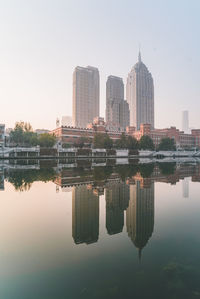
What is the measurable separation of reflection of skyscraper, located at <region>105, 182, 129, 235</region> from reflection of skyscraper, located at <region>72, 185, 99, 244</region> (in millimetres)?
437

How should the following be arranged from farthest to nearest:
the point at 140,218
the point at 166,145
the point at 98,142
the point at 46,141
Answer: the point at 166,145
the point at 98,142
the point at 46,141
the point at 140,218

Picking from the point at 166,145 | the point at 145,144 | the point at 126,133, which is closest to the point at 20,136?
the point at 145,144

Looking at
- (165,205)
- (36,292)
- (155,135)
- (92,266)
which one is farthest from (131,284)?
(155,135)

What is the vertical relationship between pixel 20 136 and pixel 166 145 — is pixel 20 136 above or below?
above

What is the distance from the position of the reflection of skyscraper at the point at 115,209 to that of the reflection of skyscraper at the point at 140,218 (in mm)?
248

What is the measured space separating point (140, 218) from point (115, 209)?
4.36 feet

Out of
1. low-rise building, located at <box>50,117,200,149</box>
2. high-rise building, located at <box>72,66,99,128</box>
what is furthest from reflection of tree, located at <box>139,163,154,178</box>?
high-rise building, located at <box>72,66,99,128</box>

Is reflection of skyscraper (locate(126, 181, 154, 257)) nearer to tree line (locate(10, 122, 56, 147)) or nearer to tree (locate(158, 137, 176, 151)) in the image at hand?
tree line (locate(10, 122, 56, 147))

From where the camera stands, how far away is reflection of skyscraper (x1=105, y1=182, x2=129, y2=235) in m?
6.07

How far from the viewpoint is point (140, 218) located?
6.80 metres

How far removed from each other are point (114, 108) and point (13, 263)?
178 meters

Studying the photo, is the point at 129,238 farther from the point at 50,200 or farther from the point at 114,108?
the point at 114,108

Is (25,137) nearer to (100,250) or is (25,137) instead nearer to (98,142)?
(98,142)

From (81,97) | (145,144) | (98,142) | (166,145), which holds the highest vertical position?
(81,97)
